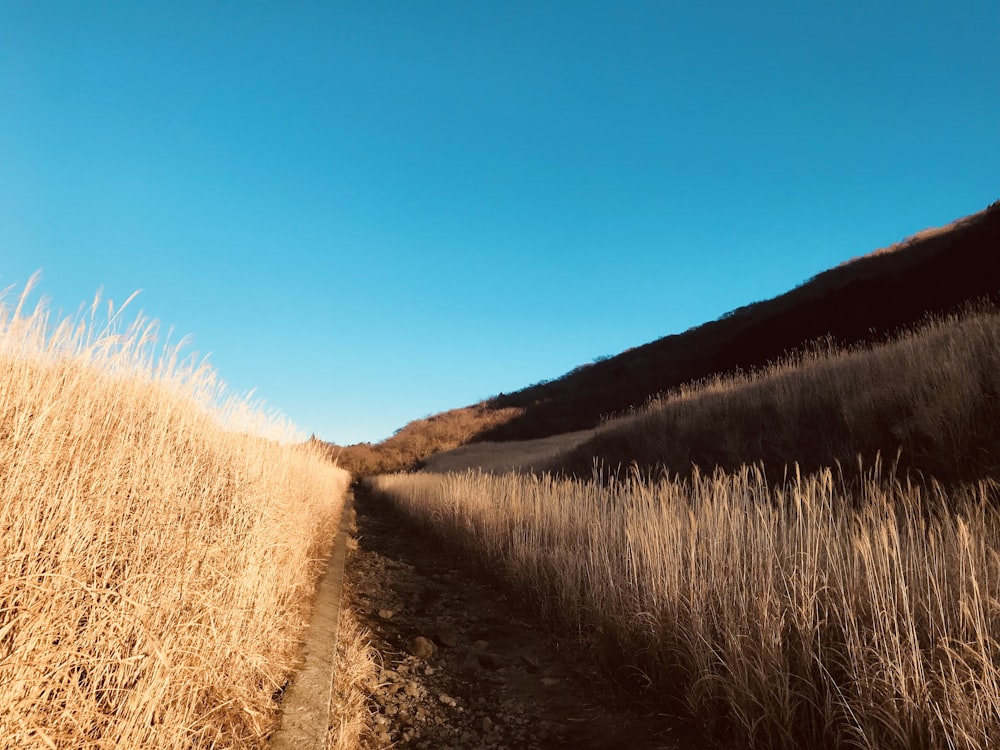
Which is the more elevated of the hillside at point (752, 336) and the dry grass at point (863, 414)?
the hillside at point (752, 336)

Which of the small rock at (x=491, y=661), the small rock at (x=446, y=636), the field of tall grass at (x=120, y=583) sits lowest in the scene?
the small rock at (x=491, y=661)

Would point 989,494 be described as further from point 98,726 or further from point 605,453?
point 605,453

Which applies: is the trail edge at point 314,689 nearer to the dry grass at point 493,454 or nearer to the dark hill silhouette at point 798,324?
the dark hill silhouette at point 798,324

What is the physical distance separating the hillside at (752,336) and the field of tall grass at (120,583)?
40.5 ft

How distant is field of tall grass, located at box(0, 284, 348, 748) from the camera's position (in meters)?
1.74

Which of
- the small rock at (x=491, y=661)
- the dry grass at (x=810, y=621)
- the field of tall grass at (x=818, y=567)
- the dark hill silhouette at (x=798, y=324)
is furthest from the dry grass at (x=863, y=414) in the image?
the small rock at (x=491, y=661)

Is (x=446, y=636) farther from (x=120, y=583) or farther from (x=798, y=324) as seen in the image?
(x=798, y=324)

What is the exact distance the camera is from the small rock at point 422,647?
4.58 meters

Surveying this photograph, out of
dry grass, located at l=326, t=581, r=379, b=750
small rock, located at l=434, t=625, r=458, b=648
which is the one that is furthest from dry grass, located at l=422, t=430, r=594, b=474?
dry grass, located at l=326, t=581, r=379, b=750

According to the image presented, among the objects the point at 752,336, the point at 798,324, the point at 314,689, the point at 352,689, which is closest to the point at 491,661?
the point at 352,689

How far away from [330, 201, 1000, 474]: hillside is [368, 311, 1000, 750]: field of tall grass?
5.43m

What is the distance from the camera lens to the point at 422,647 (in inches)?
183

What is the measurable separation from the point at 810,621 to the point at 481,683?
101 inches

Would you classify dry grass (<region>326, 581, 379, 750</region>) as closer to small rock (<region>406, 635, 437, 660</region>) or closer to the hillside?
small rock (<region>406, 635, 437, 660</region>)
